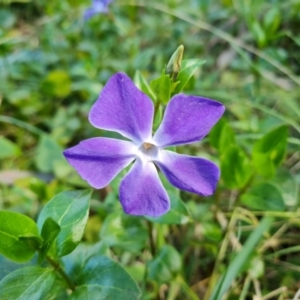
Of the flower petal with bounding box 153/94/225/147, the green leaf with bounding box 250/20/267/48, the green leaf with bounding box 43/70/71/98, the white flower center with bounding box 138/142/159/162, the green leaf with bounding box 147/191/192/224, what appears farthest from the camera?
the green leaf with bounding box 43/70/71/98

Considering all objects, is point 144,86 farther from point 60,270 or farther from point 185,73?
point 60,270

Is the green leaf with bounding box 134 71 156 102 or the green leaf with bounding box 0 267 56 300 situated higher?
the green leaf with bounding box 134 71 156 102

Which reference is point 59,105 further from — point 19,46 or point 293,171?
point 293,171

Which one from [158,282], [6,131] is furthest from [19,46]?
[158,282]

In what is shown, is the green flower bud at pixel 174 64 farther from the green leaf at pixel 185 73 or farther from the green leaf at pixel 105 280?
the green leaf at pixel 105 280

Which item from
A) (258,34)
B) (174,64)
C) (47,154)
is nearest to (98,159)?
(174,64)

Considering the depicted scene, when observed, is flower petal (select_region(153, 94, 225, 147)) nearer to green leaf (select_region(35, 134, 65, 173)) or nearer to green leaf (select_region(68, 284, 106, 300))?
green leaf (select_region(68, 284, 106, 300))

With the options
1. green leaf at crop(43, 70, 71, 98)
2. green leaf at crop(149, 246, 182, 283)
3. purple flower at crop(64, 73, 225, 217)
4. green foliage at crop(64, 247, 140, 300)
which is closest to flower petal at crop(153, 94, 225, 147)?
purple flower at crop(64, 73, 225, 217)
